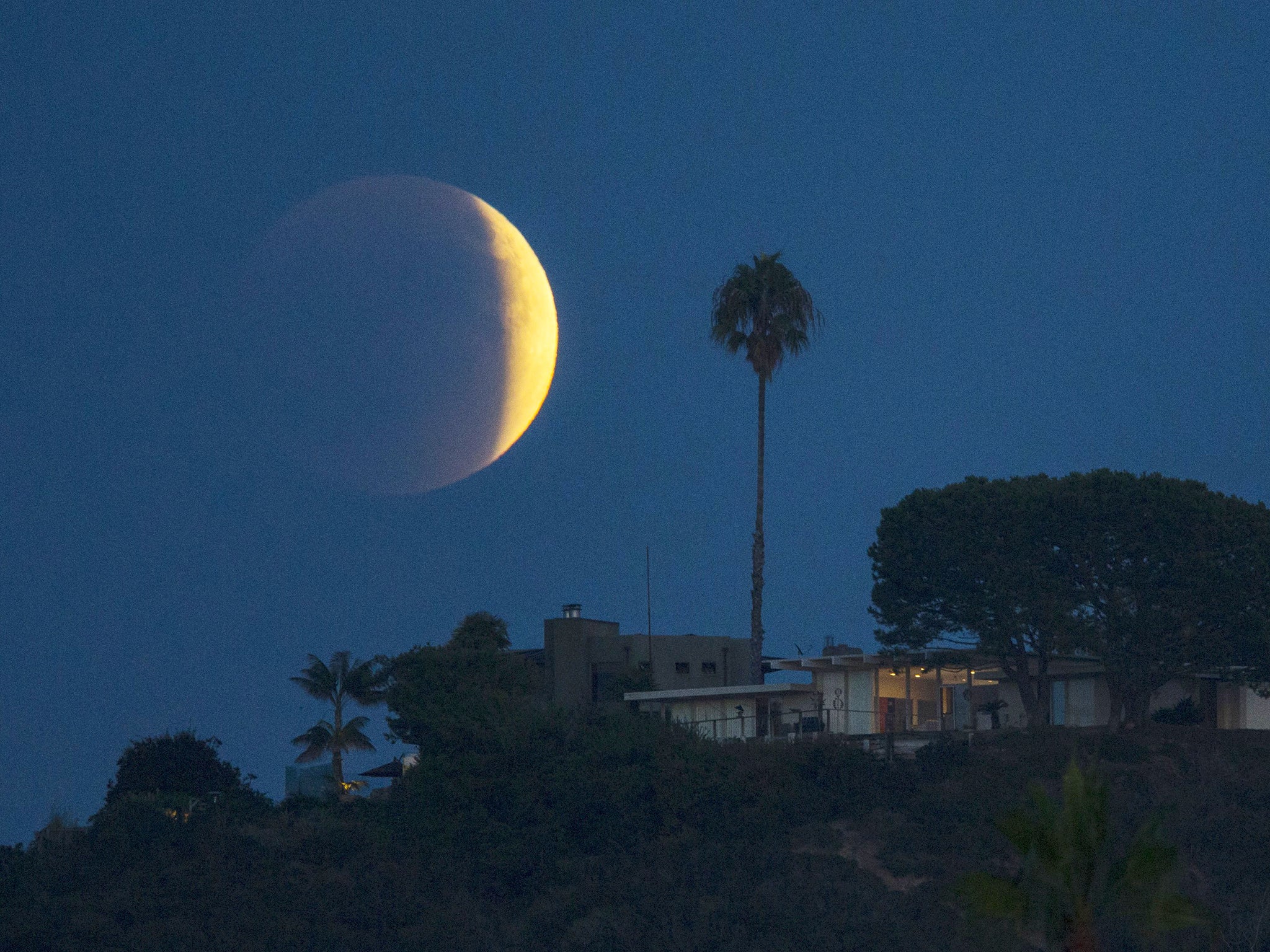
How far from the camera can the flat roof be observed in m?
56.8

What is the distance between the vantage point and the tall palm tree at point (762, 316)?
6078 centimetres

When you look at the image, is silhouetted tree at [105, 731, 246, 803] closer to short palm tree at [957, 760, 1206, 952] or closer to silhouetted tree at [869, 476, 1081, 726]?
silhouetted tree at [869, 476, 1081, 726]

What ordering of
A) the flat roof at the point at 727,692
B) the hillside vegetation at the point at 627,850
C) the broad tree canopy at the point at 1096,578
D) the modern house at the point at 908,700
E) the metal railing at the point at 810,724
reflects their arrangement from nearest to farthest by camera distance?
the hillside vegetation at the point at 627,850, the broad tree canopy at the point at 1096,578, the modern house at the point at 908,700, the metal railing at the point at 810,724, the flat roof at the point at 727,692

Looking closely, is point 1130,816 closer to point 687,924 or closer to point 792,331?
point 687,924

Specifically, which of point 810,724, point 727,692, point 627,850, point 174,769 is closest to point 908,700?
point 810,724

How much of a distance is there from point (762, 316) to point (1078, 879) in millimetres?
44991

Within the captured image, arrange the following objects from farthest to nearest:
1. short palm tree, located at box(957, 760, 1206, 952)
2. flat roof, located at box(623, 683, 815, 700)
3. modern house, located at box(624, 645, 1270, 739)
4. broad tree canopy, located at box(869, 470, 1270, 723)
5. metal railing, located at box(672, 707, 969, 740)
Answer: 1. flat roof, located at box(623, 683, 815, 700)
2. metal railing, located at box(672, 707, 969, 740)
3. modern house, located at box(624, 645, 1270, 739)
4. broad tree canopy, located at box(869, 470, 1270, 723)
5. short palm tree, located at box(957, 760, 1206, 952)

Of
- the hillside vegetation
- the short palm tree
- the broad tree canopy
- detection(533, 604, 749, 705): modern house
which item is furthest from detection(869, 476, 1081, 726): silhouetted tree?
the short palm tree

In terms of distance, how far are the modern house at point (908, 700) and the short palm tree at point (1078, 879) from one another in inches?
1240

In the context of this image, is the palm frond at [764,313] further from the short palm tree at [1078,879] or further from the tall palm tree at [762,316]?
the short palm tree at [1078,879]

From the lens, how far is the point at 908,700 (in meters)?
55.8

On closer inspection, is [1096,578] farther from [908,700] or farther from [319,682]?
[319,682]

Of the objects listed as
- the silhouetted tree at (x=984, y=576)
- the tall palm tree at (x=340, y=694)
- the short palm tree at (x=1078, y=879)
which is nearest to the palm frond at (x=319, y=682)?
the tall palm tree at (x=340, y=694)

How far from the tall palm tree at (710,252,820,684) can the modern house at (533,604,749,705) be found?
9.95m
